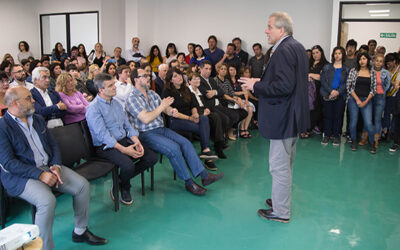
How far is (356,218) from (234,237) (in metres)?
1.15

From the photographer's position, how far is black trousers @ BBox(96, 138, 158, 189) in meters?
3.14

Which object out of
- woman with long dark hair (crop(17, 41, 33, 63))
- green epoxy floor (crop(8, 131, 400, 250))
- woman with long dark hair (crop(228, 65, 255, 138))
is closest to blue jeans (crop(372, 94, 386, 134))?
green epoxy floor (crop(8, 131, 400, 250))

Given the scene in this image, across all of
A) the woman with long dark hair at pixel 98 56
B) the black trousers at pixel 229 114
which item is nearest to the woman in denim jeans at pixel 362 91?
the black trousers at pixel 229 114

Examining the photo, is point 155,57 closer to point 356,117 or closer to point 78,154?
point 356,117

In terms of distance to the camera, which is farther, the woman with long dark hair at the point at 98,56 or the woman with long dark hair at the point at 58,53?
the woman with long dark hair at the point at 58,53

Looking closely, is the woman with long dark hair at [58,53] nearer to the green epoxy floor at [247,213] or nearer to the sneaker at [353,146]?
the green epoxy floor at [247,213]

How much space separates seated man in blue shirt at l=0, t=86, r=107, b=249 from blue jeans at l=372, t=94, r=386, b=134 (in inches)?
180

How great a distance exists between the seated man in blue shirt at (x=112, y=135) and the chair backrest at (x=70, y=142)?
0.38 feet

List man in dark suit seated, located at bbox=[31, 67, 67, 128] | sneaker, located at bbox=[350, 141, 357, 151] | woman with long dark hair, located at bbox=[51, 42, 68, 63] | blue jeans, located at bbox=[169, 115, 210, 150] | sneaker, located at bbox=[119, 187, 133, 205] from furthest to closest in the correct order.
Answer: woman with long dark hair, located at bbox=[51, 42, 68, 63] → sneaker, located at bbox=[350, 141, 357, 151] → blue jeans, located at bbox=[169, 115, 210, 150] → man in dark suit seated, located at bbox=[31, 67, 67, 128] → sneaker, located at bbox=[119, 187, 133, 205]

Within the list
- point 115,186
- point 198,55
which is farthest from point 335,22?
point 115,186

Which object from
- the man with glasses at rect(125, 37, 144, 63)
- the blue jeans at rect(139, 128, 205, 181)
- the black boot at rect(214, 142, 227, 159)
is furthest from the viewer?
the man with glasses at rect(125, 37, 144, 63)

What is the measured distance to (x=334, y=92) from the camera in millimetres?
5539

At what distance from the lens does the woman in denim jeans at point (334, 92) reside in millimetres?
5562

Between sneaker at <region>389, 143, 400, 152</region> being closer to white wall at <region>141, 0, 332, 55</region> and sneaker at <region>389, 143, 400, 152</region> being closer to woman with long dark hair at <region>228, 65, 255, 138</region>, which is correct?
woman with long dark hair at <region>228, 65, 255, 138</region>
